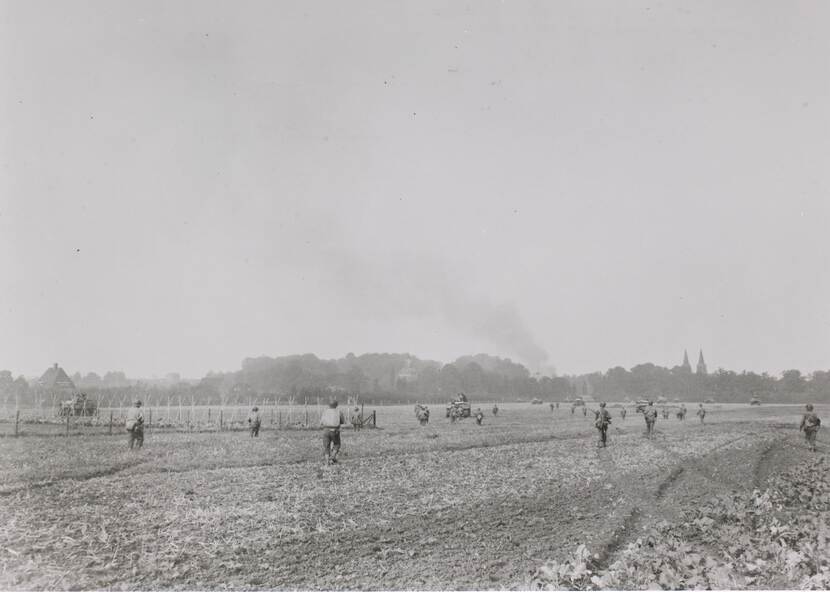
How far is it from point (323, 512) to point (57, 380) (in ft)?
213

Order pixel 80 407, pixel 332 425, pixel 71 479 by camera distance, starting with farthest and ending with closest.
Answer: pixel 80 407, pixel 332 425, pixel 71 479

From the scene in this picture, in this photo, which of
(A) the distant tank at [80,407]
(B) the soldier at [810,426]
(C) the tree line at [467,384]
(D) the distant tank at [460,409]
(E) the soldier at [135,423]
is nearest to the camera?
(E) the soldier at [135,423]

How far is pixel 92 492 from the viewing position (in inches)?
478

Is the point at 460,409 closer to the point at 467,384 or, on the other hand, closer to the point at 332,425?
the point at 332,425

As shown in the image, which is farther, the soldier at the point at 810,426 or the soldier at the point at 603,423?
the soldier at the point at 810,426

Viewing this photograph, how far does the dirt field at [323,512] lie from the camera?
25.4 ft

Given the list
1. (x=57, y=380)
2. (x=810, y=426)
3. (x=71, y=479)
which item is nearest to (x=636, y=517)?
(x=71, y=479)

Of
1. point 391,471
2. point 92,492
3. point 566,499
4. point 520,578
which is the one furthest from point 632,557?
point 92,492

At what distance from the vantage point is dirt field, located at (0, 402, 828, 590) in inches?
305

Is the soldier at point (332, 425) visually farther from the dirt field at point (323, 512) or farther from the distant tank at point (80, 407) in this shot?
the distant tank at point (80, 407)

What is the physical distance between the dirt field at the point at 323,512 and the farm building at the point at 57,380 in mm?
49153

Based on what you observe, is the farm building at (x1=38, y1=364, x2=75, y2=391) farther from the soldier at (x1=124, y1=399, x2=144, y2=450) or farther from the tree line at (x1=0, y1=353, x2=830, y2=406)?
the soldier at (x1=124, y1=399, x2=144, y2=450)

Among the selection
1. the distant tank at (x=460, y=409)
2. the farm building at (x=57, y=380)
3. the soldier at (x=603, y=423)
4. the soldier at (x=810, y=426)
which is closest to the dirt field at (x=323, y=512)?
the soldier at (x=603, y=423)

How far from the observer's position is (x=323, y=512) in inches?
433
